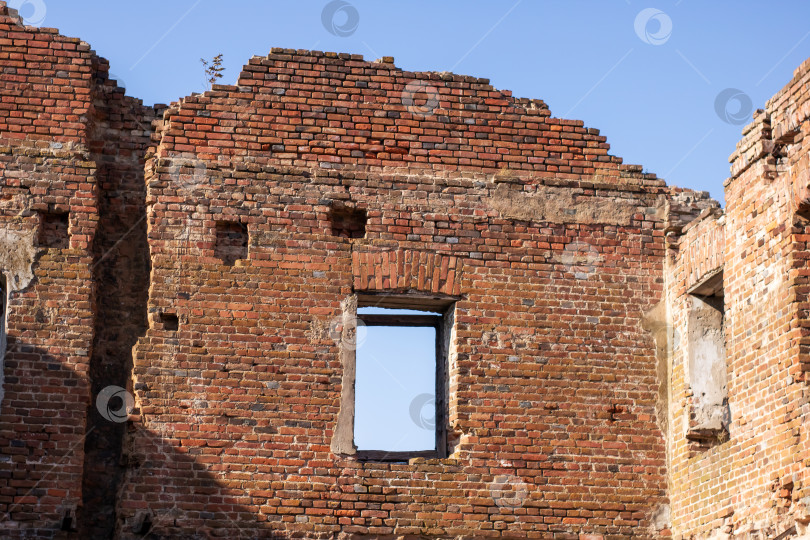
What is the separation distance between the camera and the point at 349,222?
1032cm

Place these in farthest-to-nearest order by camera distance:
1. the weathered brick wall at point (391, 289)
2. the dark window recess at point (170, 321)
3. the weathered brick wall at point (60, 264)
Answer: the dark window recess at point (170, 321) → the weathered brick wall at point (391, 289) → the weathered brick wall at point (60, 264)

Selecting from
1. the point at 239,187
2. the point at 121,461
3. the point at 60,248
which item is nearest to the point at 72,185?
the point at 60,248

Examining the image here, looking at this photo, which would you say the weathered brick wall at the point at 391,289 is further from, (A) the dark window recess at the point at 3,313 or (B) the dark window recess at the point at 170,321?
(A) the dark window recess at the point at 3,313

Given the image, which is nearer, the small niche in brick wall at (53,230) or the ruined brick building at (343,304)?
the ruined brick building at (343,304)

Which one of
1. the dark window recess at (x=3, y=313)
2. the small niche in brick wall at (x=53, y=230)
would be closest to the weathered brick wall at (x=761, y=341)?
the small niche in brick wall at (x=53, y=230)

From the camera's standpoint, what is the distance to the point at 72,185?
989cm

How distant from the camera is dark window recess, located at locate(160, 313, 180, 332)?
9742 millimetres

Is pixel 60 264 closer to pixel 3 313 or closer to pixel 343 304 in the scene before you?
pixel 3 313

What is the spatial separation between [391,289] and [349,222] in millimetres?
765

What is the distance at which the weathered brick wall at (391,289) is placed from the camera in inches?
374

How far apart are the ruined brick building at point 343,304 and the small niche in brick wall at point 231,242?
19 millimetres

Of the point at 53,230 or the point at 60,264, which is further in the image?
the point at 53,230

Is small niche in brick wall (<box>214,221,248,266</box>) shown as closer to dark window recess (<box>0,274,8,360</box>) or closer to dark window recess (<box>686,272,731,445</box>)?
dark window recess (<box>0,274,8,360</box>)

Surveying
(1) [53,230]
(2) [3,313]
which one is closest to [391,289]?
(1) [53,230]
